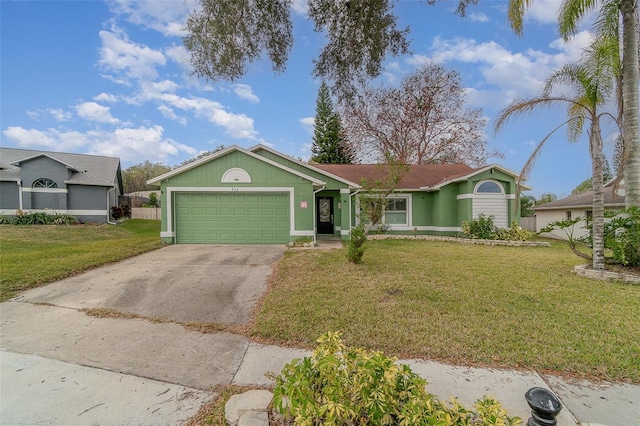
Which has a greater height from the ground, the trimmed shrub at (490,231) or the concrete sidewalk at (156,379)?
the trimmed shrub at (490,231)

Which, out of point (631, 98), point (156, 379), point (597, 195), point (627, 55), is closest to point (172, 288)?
point (156, 379)

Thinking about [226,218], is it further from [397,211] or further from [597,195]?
[597,195]

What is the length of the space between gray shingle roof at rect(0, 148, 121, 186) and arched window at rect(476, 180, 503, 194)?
21615mm

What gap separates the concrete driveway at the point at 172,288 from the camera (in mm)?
4625

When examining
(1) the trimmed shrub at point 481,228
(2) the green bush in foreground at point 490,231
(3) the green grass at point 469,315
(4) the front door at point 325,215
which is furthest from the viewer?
(4) the front door at point 325,215

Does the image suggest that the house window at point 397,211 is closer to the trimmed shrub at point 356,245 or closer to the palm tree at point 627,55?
the trimmed shrub at point 356,245

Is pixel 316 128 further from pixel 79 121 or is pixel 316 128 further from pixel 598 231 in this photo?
pixel 598 231

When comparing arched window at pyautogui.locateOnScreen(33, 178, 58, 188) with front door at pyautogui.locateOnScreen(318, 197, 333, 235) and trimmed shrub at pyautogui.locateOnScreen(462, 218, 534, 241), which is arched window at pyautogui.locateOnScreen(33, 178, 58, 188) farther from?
trimmed shrub at pyautogui.locateOnScreen(462, 218, 534, 241)

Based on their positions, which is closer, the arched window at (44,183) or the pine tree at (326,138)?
the arched window at (44,183)

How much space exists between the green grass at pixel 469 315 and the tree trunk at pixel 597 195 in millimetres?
727

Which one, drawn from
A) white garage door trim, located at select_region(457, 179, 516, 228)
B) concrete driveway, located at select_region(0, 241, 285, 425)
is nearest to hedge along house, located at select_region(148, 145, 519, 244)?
concrete driveway, located at select_region(0, 241, 285, 425)

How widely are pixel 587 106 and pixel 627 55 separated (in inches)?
54.3

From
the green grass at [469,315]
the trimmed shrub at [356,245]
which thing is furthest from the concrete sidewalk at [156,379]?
the trimmed shrub at [356,245]

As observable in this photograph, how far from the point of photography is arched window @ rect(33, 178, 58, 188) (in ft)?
53.5
